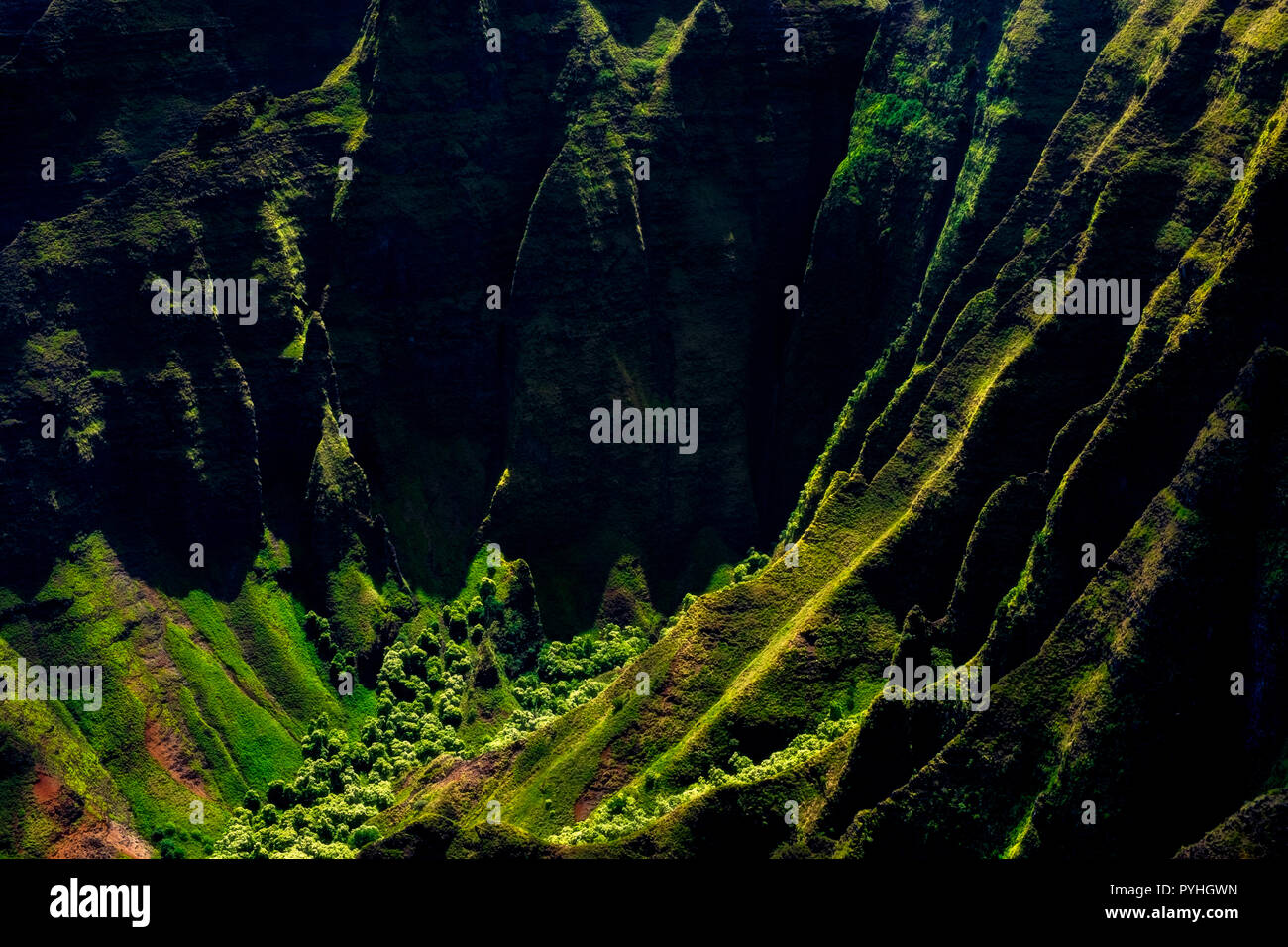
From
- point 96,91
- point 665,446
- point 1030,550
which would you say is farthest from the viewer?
point 96,91

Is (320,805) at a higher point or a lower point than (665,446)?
lower

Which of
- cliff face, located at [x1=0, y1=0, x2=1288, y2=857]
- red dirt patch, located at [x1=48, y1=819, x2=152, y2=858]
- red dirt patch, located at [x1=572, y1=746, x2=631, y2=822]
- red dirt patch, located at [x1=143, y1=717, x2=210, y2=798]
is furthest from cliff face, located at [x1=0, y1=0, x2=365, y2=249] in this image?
red dirt patch, located at [x1=572, y1=746, x2=631, y2=822]

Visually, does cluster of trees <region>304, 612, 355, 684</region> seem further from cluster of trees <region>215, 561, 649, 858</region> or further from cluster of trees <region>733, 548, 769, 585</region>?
cluster of trees <region>733, 548, 769, 585</region>

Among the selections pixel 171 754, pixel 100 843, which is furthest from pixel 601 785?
pixel 100 843

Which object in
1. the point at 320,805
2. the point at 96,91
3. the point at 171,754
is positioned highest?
the point at 96,91

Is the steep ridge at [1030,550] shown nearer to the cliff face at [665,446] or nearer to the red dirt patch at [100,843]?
the cliff face at [665,446]

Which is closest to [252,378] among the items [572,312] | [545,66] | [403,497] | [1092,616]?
[403,497]

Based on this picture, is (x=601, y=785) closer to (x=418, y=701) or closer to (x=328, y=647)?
(x=418, y=701)

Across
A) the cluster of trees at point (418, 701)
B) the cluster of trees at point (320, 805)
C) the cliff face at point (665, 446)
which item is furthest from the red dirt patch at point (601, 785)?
the cluster of trees at point (320, 805)
